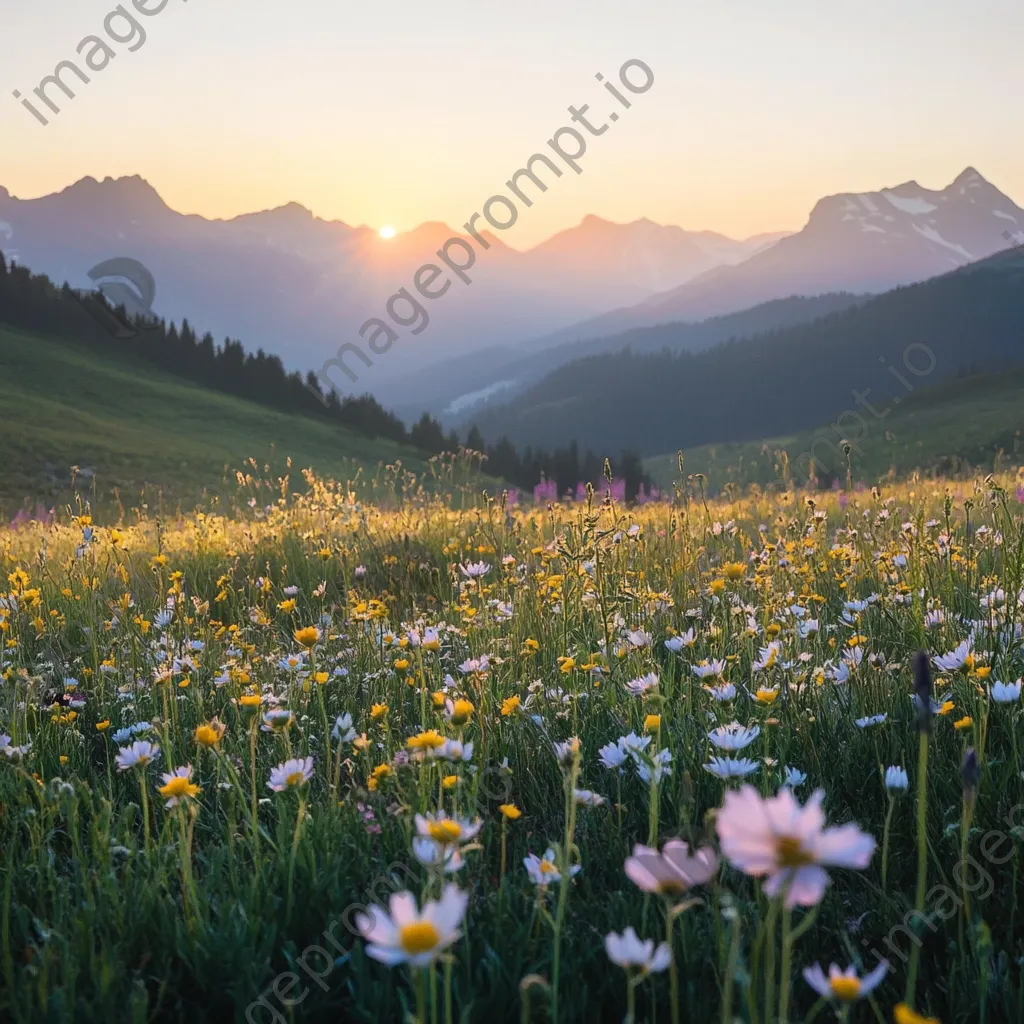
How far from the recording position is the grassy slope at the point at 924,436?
257 ft

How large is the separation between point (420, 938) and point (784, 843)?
41cm

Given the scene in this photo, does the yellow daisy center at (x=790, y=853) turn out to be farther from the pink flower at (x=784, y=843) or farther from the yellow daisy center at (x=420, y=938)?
the yellow daisy center at (x=420, y=938)

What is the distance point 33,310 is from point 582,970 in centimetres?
7920

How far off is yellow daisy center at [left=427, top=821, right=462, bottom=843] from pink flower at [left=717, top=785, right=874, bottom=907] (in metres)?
0.64

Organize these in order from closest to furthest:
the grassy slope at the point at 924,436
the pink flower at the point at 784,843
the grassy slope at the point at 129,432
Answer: the pink flower at the point at 784,843, the grassy slope at the point at 129,432, the grassy slope at the point at 924,436

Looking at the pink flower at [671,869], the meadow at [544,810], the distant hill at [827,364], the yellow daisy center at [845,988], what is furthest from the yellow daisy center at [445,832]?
the distant hill at [827,364]

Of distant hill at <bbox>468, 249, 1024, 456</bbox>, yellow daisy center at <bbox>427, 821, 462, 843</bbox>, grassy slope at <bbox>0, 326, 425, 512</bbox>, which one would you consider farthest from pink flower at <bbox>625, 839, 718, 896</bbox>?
distant hill at <bbox>468, 249, 1024, 456</bbox>

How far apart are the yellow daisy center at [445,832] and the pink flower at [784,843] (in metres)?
0.64

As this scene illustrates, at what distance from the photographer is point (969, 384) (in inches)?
4855

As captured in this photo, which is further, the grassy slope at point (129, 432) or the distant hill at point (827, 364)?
the distant hill at point (827, 364)

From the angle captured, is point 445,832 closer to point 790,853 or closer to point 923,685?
point 790,853

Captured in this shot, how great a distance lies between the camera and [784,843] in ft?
2.76

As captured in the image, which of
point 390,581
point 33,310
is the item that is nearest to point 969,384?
point 33,310

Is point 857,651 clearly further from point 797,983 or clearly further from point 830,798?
point 797,983
